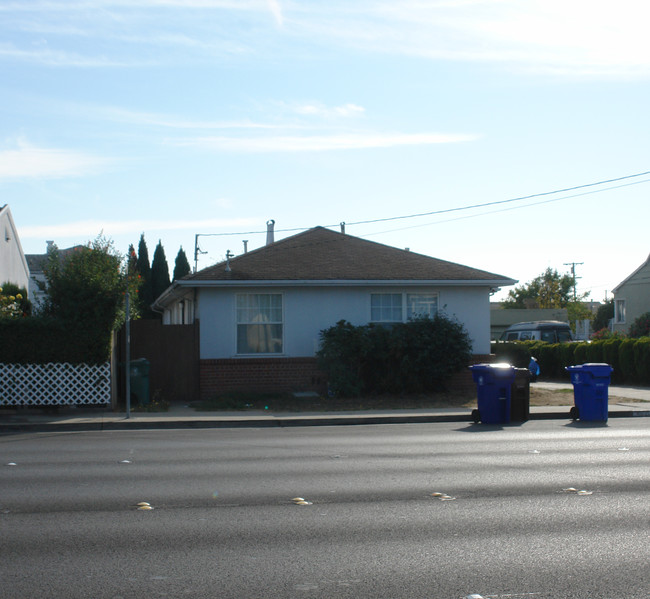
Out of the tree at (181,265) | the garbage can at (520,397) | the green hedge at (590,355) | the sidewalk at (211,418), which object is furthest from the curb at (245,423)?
the tree at (181,265)

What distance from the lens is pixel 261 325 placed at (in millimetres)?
21359

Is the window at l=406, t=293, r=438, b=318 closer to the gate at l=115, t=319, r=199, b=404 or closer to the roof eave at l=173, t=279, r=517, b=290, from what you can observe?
the roof eave at l=173, t=279, r=517, b=290

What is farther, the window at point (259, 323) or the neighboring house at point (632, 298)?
the neighboring house at point (632, 298)

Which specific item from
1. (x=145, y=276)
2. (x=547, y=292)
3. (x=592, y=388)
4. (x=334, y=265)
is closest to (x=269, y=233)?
(x=334, y=265)

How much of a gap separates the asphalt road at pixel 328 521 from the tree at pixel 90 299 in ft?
17.4

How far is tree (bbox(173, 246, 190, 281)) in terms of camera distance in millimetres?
53281

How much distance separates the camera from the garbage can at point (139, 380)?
19.1m

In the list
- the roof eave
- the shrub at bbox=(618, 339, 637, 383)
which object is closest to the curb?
the roof eave

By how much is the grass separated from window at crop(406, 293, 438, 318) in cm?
237

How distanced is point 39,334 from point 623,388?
1816 cm

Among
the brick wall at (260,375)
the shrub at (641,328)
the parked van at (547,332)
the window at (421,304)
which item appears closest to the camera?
the brick wall at (260,375)

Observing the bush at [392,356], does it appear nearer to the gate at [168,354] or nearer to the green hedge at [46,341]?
the gate at [168,354]

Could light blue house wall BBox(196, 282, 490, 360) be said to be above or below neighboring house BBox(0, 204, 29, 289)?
below

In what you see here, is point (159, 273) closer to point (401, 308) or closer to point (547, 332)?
point (547, 332)
